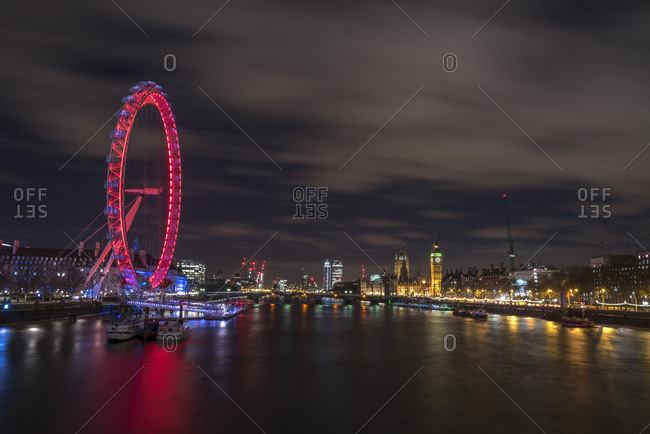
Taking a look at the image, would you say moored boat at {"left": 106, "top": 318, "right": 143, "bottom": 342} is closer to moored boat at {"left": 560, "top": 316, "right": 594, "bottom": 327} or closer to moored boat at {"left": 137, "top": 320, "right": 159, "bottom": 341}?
moored boat at {"left": 137, "top": 320, "right": 159, "bottom": 341}

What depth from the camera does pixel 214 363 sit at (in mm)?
41750

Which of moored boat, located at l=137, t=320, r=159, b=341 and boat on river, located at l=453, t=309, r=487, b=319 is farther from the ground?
moored boat, located at l=137, t=320, r=159, b=341

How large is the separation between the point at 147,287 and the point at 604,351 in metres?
63.8

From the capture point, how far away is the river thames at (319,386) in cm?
2483

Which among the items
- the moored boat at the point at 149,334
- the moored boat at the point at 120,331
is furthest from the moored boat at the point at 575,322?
the moored boat at the point at 120,331

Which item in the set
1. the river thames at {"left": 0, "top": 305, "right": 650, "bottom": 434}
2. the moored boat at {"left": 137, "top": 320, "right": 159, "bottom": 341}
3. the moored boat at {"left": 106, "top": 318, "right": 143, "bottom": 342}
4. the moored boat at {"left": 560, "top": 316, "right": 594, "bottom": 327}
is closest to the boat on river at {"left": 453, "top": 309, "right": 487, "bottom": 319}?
the moored boat at {"left": 560, "top": 316, "right": 594, "bottom": 327}

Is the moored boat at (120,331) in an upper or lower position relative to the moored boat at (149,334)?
upper

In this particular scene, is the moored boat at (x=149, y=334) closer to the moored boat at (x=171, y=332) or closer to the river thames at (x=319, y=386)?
the moored boat at (x=171, y=332)

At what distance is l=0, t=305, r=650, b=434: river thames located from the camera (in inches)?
977

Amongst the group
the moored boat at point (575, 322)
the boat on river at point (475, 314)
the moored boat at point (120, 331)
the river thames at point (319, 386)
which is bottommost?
→ the boat on river at point (475, 314)

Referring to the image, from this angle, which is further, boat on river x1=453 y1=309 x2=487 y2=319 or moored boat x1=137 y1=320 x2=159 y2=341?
boat on river x1=453 y1=309 x2=487 y2=319

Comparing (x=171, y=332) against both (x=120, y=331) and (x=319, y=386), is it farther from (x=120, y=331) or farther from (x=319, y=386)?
(x=319, y=386)

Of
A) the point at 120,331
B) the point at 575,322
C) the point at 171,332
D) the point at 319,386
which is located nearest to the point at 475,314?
the point at 575,322

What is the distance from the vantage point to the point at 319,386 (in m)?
33.4
